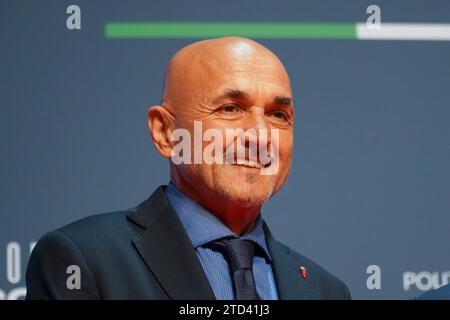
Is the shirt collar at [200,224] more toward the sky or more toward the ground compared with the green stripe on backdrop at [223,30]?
more toward the ground

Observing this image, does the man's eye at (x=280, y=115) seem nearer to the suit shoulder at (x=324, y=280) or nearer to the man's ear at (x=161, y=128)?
the man's ear at (x=161, y=128)

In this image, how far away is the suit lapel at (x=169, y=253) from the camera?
2.16m

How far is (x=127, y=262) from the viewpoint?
2191 millimetres

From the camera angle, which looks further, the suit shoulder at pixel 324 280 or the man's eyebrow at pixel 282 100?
the suit shoulder at pixel 324 280

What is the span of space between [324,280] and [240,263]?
1.11ft

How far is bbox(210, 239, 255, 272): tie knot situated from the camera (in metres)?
2.22

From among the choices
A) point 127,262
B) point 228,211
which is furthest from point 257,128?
point 127,262

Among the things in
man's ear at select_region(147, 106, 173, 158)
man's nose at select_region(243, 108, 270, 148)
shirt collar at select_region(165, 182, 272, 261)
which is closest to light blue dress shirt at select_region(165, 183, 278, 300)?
shirt collar at select_region(165, 182, 272, 261)

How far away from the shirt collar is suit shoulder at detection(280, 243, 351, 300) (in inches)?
6.2

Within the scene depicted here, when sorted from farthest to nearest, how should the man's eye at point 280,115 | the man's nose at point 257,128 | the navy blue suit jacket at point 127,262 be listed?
the man's eye at point 280,115 < the man's nose at point 257,128 < the navy blue suit jacket at point 127,262

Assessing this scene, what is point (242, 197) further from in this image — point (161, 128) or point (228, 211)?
point (161, 128)

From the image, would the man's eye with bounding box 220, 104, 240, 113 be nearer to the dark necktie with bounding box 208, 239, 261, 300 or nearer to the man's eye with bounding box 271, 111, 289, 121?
the man's eye with bounding box 271, 111, 289, 121

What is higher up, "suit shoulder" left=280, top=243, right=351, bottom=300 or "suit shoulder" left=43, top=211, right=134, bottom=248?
"suit shoulder" left=43, top=211, right=134, bottom=248

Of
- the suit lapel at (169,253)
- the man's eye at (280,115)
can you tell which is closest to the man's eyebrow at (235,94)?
the man's eye at (280,115)
